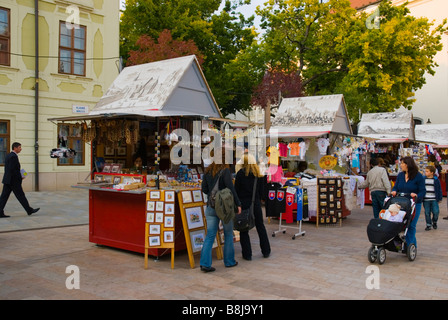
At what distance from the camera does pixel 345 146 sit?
1252cm

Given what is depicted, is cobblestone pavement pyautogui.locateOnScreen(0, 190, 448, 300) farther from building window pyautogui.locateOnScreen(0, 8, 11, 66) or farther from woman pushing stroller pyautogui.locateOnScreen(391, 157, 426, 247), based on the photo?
building window pyautogui.locateOnScreen(0, 8, 11, 66)

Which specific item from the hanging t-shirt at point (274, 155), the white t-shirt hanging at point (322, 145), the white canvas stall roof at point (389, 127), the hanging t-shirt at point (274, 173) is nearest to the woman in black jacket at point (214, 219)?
the hanging t-shirt at point (274, 173)

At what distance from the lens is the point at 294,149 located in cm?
1180

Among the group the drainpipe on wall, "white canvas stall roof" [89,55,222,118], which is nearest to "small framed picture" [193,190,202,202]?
"white canvas stall roof" [89,55,222,118]

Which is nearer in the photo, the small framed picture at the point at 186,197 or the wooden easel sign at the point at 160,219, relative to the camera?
the wooden easel sign at the point at 160,219

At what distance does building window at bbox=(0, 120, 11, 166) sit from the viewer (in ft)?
50.0

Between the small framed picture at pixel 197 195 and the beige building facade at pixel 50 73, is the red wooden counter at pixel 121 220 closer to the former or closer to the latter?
the small framed picture at pixel 197 195

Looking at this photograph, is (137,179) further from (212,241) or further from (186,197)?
(212,241)

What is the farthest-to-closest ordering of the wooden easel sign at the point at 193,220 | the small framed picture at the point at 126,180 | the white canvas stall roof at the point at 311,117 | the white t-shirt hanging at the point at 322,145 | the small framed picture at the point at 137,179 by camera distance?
the white canvas stall roof at the point at 311,117 < the white t-shirt hanging at the point at 322,145 < the small framed picture at the point at 126,180 < the small framed picture at the point at 137,179 < the wooden easel sign at the point at 193,220

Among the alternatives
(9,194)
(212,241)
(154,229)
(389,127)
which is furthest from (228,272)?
(389,127)

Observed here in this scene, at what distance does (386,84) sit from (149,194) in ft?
66.9

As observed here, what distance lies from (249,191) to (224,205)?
885 millimetres

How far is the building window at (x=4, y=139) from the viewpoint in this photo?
1524cm

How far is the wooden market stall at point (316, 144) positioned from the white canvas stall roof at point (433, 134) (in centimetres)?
1175
